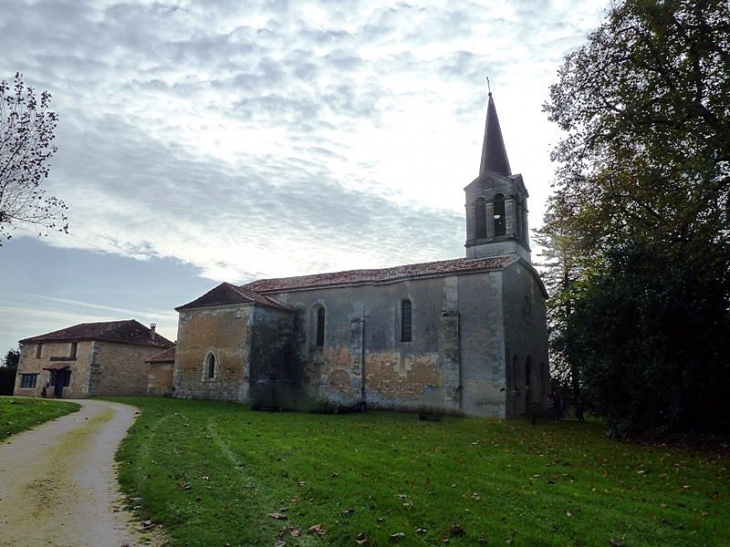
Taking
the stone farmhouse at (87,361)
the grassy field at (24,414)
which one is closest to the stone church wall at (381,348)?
the grassy field at (24,414)

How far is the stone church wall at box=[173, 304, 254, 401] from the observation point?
2800 centimetres

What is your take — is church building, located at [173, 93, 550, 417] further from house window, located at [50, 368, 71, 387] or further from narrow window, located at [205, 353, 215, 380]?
house window, located at [50, 368, 71, 387]

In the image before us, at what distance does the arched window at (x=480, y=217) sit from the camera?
28594 mm

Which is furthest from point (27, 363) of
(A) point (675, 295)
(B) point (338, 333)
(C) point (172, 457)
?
(A) point (675, 295)

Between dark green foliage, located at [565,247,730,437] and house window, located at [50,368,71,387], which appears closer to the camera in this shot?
dark green foliage, located at [565,247,730,437]

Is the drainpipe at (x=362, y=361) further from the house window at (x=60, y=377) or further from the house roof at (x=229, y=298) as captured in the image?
the house window at (x=60, y=377)

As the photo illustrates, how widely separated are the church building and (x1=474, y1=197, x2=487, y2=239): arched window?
6 cm

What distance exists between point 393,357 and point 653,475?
52.8 feet

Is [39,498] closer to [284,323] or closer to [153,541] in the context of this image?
[153,541]

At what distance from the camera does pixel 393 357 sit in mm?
26516

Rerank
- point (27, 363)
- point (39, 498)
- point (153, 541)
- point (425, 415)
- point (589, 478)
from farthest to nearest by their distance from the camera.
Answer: point (27, 363), point (425, 415), point (589, 478), point (39, 498), point (153, 541)

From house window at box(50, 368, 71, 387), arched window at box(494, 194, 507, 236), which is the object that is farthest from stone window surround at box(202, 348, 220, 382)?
arched window at box(494, 194, 507, 236)

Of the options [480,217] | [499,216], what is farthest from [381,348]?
[499,216]

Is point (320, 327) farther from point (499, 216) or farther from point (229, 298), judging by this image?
point (499, 216)
